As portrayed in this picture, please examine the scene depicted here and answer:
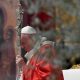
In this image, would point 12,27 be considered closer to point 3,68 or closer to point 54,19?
point 3,68

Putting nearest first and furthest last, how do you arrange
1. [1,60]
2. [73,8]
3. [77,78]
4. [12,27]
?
[73,8], [77,78], [1,60], [12,27]

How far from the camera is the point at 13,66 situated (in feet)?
14.8

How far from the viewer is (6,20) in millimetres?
4656

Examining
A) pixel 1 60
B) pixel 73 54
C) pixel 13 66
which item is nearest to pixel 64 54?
pixel 73 54

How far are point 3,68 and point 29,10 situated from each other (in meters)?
3.31

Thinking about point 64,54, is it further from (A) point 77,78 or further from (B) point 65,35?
(A) point 77,78

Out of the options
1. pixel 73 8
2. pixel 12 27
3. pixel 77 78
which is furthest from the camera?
pixel 12 27

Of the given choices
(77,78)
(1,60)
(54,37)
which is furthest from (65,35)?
(1,60)

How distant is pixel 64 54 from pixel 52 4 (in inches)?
6.4

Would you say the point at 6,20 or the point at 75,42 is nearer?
the point at 75,42

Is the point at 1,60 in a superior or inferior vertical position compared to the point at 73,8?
inferior

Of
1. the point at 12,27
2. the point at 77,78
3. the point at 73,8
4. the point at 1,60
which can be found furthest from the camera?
the point at 12,27

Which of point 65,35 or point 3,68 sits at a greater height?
point 65,35

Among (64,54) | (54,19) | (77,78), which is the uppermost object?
(54,19)
